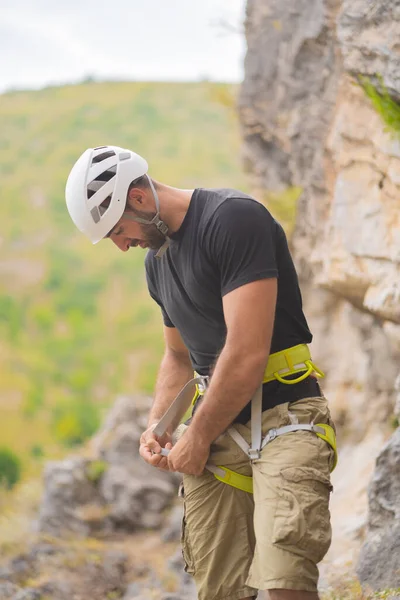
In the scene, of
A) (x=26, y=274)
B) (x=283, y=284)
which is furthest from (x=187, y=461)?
(x=26, y=274)

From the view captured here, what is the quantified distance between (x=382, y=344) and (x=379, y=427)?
1.04 meters

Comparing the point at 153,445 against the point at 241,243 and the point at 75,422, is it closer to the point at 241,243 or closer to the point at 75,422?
the point at 241,243

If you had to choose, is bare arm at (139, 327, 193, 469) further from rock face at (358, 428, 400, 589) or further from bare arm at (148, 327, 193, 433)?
rock face at (358, 428, 400, 589)

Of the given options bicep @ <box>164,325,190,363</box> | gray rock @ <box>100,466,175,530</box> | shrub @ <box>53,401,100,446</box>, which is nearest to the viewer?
bicep @ <box>164,325,190,363</box>

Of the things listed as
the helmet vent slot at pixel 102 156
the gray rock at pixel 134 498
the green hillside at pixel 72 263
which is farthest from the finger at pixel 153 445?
the green hillside at pixel 72 263

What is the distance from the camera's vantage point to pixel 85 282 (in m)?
39.6

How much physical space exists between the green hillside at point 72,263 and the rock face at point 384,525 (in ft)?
75.9

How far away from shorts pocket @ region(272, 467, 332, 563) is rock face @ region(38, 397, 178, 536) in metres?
8.41

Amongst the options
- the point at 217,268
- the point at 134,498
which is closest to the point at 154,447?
the point at 217,268

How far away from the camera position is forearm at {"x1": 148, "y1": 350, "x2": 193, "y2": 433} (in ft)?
13.4

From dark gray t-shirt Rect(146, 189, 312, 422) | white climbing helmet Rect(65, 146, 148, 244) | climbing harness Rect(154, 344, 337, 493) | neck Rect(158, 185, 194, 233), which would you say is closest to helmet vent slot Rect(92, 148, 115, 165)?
white climbing helmet Rect(65, 146, 148, 244)

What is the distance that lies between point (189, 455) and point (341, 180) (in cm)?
433

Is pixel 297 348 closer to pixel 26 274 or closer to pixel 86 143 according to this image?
pixel 26 274

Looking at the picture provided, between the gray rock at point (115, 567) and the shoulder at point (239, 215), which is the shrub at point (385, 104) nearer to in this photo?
the shoulder at point (239, 215)
